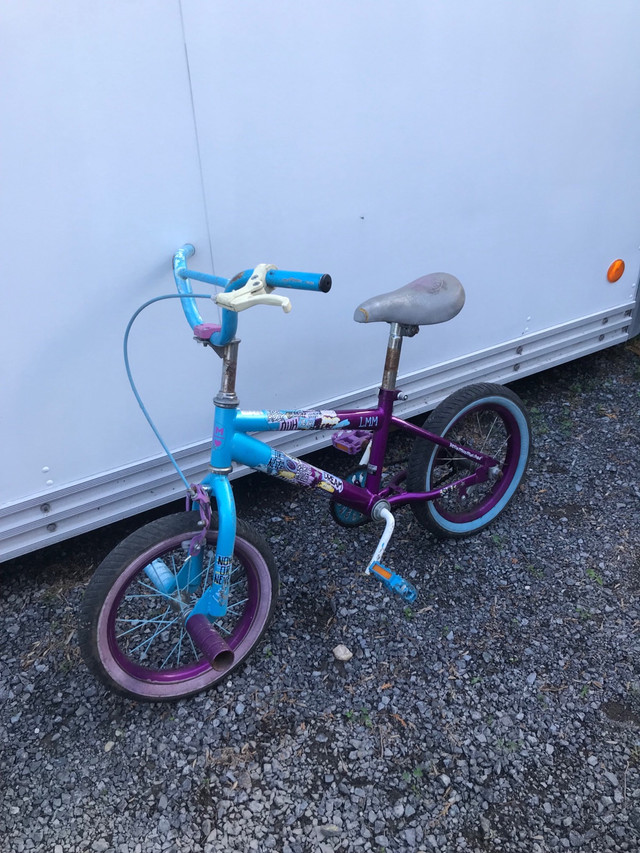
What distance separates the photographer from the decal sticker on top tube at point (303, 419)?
Result: 2023 millimetres

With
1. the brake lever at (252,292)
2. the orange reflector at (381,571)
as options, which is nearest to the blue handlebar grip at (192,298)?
the brake lever at (252,292)

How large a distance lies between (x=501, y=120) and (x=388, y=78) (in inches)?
23.6

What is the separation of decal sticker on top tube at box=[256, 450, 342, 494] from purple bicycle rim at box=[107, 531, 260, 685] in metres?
0.25

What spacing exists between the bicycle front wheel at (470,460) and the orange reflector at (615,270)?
1070 millimetres

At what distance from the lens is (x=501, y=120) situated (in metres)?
2.61

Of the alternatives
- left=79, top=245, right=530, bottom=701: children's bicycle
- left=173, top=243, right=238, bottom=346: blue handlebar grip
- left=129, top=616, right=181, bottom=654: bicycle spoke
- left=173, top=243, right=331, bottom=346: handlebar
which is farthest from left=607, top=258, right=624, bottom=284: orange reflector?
left=129, top=616, right=181, bottom=654: bicycle spoke

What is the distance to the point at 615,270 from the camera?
11.0ft

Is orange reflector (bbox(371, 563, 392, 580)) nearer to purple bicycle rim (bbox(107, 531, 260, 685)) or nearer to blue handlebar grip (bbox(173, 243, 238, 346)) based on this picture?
purple bicycle rim (bbox(107, 531, 260, 685))

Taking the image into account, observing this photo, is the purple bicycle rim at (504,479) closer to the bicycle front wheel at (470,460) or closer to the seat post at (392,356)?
the bicycle front wheel at (470,460)

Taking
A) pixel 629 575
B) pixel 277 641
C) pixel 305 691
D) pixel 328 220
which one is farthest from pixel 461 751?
pixel 328 220

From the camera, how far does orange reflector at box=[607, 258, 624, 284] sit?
11.0 feet

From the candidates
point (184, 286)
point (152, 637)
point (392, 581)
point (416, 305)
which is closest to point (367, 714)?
point (392, 581)

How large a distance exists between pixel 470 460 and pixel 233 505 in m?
1.17

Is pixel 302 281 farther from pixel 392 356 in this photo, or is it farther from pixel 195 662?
pixel 195 662
